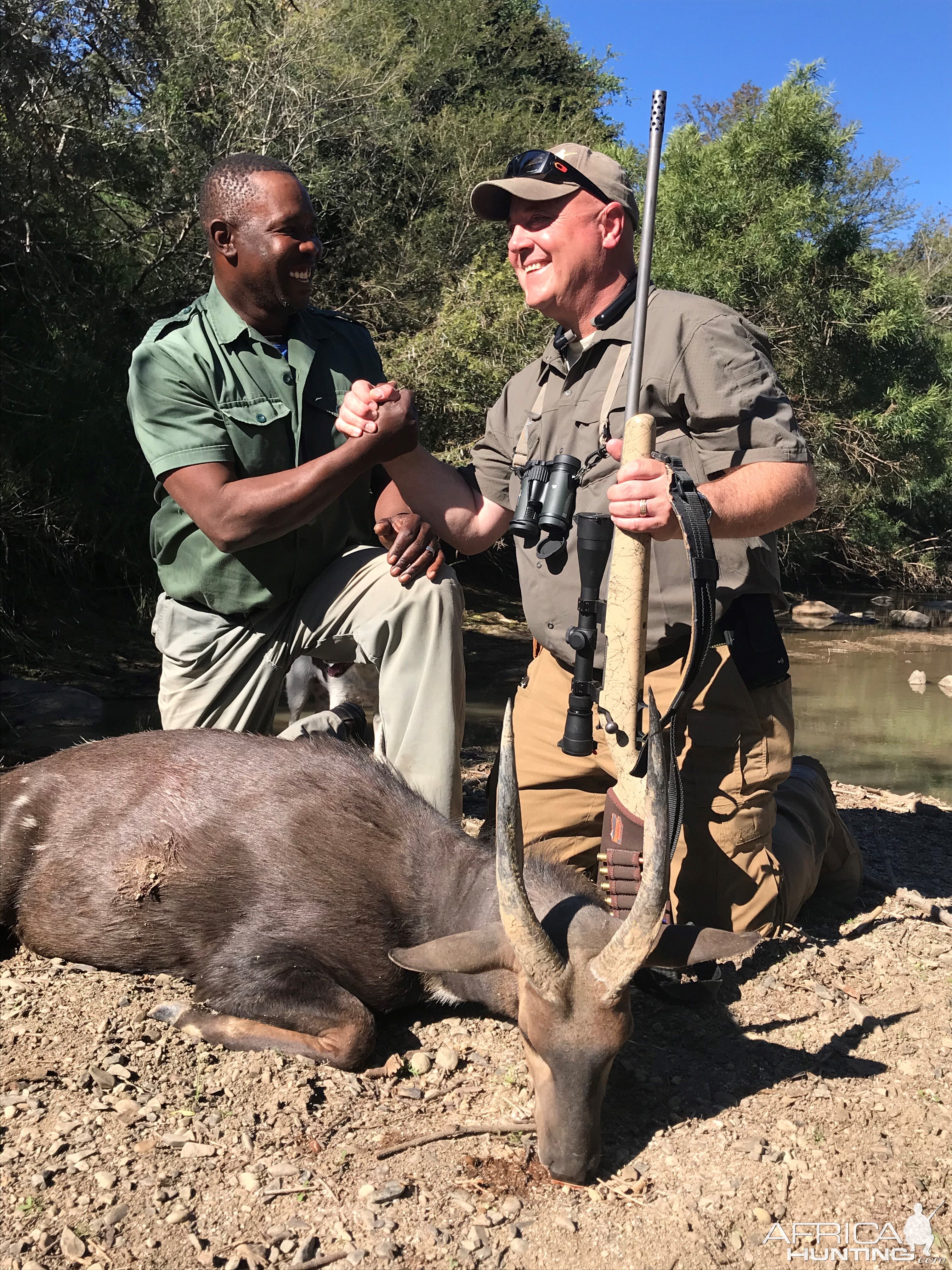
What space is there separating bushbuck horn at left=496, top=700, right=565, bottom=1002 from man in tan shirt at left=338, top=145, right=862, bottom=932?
134 centimetres

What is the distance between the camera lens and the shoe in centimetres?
533

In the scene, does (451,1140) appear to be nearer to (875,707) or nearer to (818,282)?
(875,707)

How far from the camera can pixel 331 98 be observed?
58.3 ft

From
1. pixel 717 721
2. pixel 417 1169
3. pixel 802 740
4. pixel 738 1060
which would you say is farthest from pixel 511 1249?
pixel 802 740

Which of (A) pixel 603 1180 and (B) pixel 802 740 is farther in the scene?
(B) pixel 802 740

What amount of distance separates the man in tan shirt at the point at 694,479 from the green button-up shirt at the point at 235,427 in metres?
0.43

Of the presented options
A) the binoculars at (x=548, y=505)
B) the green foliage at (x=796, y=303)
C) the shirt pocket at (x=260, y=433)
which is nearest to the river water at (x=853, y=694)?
the green foliage at (x=796, y=303)

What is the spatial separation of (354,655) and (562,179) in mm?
2180

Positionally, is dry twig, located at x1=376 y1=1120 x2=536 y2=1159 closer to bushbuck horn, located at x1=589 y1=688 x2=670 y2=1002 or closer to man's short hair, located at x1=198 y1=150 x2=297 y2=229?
bushbuck horn, located at x1=589 y1=688 x2=670 y2=1002

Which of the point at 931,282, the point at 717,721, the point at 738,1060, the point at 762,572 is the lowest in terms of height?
the point at 738,1060

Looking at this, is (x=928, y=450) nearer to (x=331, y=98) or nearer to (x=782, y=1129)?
(x=331, y=98)

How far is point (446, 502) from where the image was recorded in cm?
507

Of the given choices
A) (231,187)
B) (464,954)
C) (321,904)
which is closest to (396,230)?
(231,187)

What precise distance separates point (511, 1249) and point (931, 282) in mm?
33274
